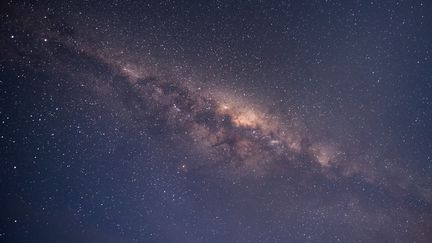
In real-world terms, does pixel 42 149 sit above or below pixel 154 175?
above

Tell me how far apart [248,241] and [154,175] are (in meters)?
14.9

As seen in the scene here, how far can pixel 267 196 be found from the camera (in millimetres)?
17188

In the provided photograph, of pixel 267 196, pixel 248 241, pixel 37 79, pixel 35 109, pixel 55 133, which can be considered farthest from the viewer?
pixel 248 241

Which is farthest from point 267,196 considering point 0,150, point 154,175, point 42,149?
point 0,150

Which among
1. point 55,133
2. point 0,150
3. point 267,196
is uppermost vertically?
point 0,150

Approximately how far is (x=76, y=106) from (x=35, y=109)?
113 inches

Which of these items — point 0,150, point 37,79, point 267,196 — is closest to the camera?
point 37,79

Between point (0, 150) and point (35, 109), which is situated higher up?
point (0, 150)

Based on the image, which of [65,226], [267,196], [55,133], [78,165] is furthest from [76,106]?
[65,226]

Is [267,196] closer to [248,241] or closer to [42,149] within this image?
[248,241]

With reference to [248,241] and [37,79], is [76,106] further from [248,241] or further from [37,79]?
[248,241]

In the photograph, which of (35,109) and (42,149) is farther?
(42,149)

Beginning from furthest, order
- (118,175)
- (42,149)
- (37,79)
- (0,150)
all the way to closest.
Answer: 1. (0,150)
2. (42,149)
3. (118,175)
4. (37,79)

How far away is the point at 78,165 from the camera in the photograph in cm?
2064
